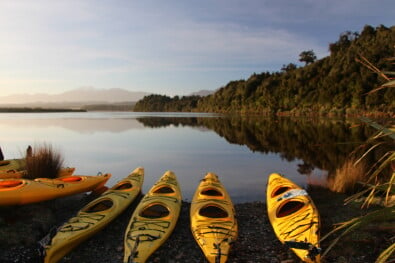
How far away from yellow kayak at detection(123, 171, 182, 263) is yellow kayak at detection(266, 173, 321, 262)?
2307mm

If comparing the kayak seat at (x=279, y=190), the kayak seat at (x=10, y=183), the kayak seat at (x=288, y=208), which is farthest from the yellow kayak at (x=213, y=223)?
the kayak seat at (x=10, y=183)

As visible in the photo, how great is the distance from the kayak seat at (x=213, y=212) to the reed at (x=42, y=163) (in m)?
5.72

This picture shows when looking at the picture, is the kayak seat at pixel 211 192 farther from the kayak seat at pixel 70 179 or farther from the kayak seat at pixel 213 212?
the kayak seat at pixel 70 179

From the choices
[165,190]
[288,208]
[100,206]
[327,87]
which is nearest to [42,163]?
[100,206]

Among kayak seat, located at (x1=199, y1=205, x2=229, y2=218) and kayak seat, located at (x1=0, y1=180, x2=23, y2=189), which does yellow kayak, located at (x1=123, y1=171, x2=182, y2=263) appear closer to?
kayak seat, located at (x1=199, y1=205, x2=229, y2=218)

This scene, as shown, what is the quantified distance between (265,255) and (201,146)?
18107mm

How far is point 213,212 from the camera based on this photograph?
24.1 ft

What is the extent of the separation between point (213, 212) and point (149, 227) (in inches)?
76.5

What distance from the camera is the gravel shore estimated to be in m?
5.60

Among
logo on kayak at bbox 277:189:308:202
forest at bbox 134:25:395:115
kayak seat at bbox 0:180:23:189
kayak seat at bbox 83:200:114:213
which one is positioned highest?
forest at bbox 134:25:395:115

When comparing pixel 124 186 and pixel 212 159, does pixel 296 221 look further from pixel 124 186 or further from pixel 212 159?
pixel 212 159

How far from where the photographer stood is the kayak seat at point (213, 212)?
6771 mm

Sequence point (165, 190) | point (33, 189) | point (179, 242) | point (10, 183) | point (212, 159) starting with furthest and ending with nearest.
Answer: point (212, 159) < point (165, 190) < point (10, 183) < point (33, 189) < point (179, 242)

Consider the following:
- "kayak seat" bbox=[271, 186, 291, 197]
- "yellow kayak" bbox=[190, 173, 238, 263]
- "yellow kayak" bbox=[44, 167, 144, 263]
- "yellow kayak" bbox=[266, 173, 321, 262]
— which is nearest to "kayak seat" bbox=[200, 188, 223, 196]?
"yellow kayak" bbox=[190, 173, 238, 263]
